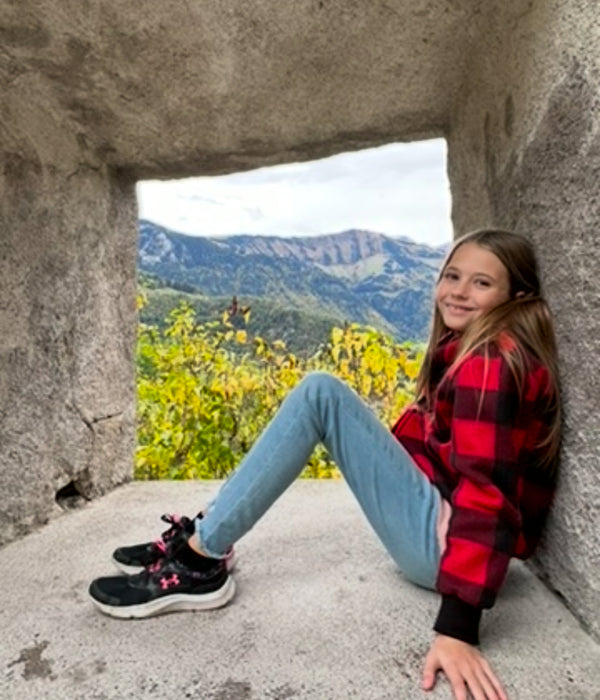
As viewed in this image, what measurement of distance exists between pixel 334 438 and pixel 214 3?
0.86 m

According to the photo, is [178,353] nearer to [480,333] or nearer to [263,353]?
[263,353]

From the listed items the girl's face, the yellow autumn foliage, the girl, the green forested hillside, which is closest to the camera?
the girl

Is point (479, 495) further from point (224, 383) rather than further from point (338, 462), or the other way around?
point (224, 383)

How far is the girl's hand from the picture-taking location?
93 centimetres

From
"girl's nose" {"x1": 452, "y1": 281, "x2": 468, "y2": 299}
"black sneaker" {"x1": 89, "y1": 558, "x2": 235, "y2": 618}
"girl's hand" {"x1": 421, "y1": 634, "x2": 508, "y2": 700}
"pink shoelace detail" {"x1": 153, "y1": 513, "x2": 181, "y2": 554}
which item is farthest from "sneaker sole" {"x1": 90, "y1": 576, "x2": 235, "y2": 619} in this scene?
"girl's nose" {"x1": 452, "y1": 281, "x2": 468, "y2": 299}

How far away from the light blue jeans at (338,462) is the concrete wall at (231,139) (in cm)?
27

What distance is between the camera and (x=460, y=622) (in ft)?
3.34

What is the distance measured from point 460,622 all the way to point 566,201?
68 centimetres

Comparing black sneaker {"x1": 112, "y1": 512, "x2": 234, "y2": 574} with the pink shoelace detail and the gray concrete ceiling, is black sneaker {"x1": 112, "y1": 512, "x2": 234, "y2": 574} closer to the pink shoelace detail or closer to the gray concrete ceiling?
the pink shoelace detail

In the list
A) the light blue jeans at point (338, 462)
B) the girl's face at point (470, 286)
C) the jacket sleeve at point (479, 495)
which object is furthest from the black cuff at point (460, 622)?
the girl's face at point (470, 286)

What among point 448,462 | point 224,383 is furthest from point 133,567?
point 224,383

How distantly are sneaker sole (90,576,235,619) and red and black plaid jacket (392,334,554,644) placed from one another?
16.2 inches

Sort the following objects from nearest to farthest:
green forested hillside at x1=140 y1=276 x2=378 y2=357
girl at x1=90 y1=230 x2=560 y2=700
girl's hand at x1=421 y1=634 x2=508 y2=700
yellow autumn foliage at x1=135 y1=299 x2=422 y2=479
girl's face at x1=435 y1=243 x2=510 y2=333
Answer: girl's hand at x1=421 y1=634 x2=508 y2=700 < girl at x1=90 y1=230 x2=560 y2=700 < girl's face at x1=435 y1=243 x2=510 y2=333 < yellow autumn foliage at x1=135 y1=299 x2=422 y2=479 < green forested hillside at x1=140 y1=276 x2=378 y2=357

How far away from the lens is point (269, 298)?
3.44 m
